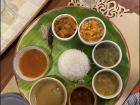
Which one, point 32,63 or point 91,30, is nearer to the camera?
point 91,30

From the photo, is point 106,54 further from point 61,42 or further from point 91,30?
point 61,42

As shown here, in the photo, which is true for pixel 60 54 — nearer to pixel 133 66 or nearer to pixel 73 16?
pixel 73 16

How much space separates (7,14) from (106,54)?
2003 mm

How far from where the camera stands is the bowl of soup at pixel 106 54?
165cm

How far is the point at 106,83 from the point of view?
1648 millimetres

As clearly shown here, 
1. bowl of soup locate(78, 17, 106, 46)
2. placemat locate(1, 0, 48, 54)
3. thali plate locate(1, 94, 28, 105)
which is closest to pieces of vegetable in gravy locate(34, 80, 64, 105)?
thali plate locate(1, 94, 28, 105)

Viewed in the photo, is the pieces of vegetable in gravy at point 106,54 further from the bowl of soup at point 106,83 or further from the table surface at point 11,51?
the table surface at point 11,51

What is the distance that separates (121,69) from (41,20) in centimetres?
164

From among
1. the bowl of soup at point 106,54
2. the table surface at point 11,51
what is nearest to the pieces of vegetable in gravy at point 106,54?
the bowl of soup at point 106,54

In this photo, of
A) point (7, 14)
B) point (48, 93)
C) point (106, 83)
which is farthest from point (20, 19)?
point (106, 83)

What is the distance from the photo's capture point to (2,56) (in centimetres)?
220

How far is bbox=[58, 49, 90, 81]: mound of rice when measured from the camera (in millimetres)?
1875

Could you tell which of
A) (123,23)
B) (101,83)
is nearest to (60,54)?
(101,83)

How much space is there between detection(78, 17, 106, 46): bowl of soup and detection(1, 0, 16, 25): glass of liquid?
1.39 metres
